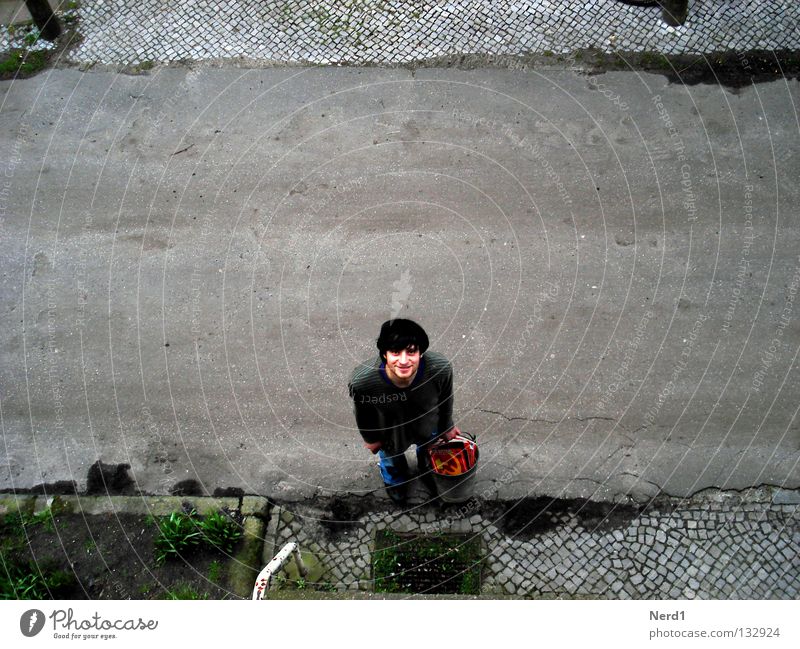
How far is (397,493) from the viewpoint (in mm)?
7191

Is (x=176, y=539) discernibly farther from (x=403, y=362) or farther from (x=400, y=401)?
(x=403, y=362)

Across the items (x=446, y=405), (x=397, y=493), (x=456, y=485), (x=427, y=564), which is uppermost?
(x=446, y=405)

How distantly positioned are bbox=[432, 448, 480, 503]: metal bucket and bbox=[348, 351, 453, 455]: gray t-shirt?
545 mm

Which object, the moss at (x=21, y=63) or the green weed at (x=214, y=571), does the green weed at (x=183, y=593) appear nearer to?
the green weed at (x=214, y=571)

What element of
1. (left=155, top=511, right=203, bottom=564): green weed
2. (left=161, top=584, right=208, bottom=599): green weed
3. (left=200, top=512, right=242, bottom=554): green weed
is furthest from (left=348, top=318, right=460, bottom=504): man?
(left=161, top=584, right=208, bottom=599): green weed

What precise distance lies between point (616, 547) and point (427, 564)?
6.09 feet

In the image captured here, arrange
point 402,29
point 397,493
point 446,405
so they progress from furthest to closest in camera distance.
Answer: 1. point 402,29
2. point 397,493
3. point 446,405

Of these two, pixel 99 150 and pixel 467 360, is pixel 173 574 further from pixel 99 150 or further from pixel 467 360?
pixel 99 150

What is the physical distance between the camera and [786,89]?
9.45 metres

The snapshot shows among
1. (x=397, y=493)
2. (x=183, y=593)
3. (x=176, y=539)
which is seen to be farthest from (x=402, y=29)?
(x=183, y=593)

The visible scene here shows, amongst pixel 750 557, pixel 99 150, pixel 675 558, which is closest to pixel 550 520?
pixel 675 558

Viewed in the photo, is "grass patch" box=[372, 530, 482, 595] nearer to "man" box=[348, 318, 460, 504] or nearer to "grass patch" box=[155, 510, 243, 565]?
"man" box=[348, 318, 460, 504]

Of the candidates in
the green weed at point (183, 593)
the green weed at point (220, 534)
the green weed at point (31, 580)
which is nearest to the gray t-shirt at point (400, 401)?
the green weed at point (220, 534)

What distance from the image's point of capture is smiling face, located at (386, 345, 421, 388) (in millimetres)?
5617
